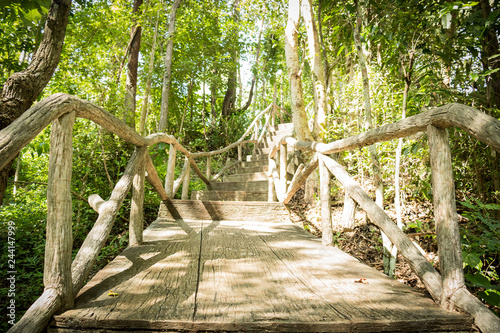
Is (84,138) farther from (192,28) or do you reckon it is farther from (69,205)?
(192,28)

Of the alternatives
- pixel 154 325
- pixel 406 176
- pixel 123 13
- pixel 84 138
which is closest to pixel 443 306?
pixel 154 325

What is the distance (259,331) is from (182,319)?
0.30m

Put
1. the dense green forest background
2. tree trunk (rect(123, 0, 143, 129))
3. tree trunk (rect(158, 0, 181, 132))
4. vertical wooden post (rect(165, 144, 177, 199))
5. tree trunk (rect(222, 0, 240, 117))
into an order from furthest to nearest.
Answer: tree trunk (rect(222, 0, 240, 117)) < tree trunk (rect(158, 0, 181, 132)) < tree trunk (rect(123, 0, 143, 129)) < vertical wooden post (rect(165, 144, 177, 199)) < the dense green forest background

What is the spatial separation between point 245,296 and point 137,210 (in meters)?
1.38

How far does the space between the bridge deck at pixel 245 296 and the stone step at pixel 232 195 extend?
2558 millimetres

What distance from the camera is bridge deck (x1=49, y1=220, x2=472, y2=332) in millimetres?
1057

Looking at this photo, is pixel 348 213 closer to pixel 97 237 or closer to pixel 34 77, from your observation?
pixel 97 237

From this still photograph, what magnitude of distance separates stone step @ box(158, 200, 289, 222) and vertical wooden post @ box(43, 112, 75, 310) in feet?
7.96

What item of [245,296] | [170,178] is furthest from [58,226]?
[170,178]

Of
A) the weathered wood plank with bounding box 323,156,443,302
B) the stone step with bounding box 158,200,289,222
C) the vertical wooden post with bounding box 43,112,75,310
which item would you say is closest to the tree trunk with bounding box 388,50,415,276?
the stone step with bounding box 158,200,289,222

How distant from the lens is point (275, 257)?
2.04 metres

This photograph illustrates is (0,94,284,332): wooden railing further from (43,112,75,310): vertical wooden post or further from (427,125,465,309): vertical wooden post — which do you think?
(427,125,465,309): vertical wooden post

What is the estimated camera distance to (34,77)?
2.51 metres

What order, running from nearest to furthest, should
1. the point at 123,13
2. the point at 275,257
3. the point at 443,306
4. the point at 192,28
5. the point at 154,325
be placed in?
the point at 154,325
the point at 443,306
the point at 275,257
the point at 123,13
the point at 192,28
